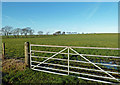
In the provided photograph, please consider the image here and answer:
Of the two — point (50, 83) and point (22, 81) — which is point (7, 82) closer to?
point (22, 81)

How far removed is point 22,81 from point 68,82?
194cm

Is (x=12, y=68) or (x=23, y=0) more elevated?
(x=23, y=0)

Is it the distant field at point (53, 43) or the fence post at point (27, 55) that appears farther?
the distant field at point (53, 43)

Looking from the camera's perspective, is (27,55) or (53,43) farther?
(53,43)

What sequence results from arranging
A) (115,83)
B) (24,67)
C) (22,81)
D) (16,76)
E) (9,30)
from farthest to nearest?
1. (9,30)
2. (24,67)
3. (16,76)
4. (22,81)
5. (115,83)

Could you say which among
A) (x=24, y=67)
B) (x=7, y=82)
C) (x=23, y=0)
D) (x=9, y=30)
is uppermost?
(x=9, y=30)

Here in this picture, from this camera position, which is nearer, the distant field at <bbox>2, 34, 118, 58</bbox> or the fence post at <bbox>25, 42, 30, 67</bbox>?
the fence post at <bbox>25, 42, 30, 67</bbox>

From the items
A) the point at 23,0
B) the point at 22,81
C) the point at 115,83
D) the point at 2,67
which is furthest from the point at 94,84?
the point at 23,0

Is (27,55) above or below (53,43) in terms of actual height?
below

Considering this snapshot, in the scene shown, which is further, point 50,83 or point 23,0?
point 23,0

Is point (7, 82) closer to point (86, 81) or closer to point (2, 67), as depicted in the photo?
point (2, 67)

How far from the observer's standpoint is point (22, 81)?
11.0 ft

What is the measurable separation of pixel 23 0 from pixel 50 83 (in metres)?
5.24

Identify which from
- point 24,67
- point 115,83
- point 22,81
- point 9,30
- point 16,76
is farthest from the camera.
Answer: point 9,30
